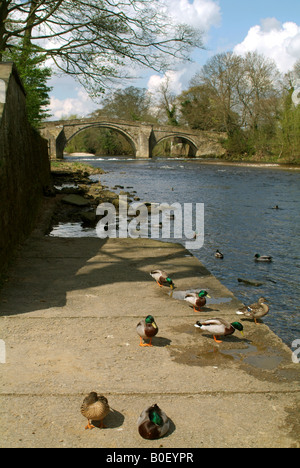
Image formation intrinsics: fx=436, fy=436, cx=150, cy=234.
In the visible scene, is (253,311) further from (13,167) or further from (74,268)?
(13,167)

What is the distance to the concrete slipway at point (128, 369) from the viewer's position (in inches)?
136

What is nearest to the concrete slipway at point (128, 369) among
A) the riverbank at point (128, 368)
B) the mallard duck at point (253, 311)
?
the riverbank at point (128, 368)

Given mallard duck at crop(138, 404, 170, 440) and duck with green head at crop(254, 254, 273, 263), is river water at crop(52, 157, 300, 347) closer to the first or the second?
duck with green head at crop(254, 254, 273, 263)

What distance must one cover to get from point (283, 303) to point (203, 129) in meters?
70.7

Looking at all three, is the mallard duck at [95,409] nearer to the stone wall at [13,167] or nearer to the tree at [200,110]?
the stone wall at [13,167]

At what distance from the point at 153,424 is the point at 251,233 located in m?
13.0

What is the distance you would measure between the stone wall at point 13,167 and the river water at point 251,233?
355 cm

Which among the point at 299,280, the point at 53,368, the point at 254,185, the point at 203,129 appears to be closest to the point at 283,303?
the point at 299,280

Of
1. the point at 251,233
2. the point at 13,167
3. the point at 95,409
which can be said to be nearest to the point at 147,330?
the point at 95,409

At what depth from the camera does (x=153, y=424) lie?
334cm

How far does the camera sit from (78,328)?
5.29m

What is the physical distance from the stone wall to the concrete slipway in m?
0.96

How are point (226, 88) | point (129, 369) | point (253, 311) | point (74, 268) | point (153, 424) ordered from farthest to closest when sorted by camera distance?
point (226, 88)
point (74, 268)
point (253, 311)
point (129, 369)
point (153, 424)

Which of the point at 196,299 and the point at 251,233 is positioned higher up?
the point at 196,299
